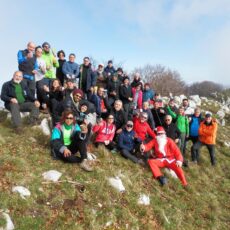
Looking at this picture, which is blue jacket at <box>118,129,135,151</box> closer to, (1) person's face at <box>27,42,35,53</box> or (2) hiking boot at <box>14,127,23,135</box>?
(2) hiking boot at <box>14,127,23,135</box>

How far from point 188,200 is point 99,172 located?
3889mm

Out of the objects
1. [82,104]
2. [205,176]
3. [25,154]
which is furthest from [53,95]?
[205,176]

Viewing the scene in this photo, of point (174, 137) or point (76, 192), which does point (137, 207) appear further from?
point (174, 137)

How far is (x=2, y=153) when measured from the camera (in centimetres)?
971

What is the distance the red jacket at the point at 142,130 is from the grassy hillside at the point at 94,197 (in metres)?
1.71

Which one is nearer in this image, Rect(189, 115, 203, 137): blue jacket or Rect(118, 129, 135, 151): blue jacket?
Rect(118, 129, 135, 151): blue jacket

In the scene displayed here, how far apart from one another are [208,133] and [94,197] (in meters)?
8.40

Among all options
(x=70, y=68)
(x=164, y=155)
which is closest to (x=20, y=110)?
(x=70, y=68)

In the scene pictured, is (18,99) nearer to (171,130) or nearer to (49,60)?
(49,60)

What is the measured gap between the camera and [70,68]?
50.3 ft

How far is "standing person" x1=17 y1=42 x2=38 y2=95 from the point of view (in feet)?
42.8

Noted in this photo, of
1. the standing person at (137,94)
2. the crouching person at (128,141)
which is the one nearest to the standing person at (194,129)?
A: the standing person at (137,94)

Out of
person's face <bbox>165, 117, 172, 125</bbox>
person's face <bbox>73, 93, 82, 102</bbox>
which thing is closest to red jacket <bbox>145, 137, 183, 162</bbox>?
person's face <bbox>165, 117, 172, 125</bbox>

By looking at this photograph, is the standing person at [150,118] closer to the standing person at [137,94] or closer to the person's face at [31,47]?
the standing person at [137,94]
